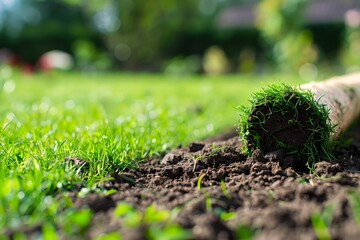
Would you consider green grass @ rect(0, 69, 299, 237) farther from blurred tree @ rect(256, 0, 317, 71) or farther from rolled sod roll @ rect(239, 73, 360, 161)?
blurred tree @ rect(256, 0, 317, 71)

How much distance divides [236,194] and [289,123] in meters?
0.80

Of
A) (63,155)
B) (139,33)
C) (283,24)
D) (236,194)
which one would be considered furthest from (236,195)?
(139,33)

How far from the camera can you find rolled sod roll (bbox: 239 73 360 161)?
110 inches

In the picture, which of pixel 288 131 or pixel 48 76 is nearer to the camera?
pixel 288 131

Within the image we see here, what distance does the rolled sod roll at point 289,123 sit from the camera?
2803mm

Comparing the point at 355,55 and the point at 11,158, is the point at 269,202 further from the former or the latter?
the point at 355,55

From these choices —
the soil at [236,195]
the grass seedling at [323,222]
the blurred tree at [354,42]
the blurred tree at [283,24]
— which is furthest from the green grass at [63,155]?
the blurred tree at [283,24]

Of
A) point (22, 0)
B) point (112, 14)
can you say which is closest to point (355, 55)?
point (112, 14)

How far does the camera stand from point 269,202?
2.05 m

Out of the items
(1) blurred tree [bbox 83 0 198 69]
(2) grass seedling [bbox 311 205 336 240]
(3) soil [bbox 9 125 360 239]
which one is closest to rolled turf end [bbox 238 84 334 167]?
(3) soil [bbox 9 125 360 239]

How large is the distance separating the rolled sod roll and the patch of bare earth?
13 cm

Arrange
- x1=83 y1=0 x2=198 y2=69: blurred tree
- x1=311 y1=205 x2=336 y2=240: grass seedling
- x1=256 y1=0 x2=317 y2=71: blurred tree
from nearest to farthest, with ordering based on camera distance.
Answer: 1. x1=311 y1=205 x2=336 y2=240: grass seedling
2. x1=256 y1=0 x2=317 y2=71: blurred tree
3. x1=83 y1=0 x2=198 y2=69: blurred tree

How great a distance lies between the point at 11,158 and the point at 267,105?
1.57 metres

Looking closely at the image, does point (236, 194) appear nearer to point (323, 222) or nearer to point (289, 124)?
point (323, 222)
